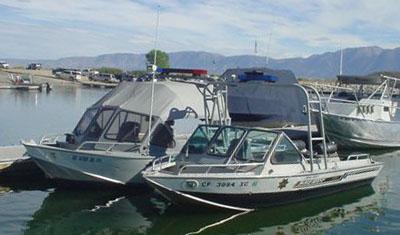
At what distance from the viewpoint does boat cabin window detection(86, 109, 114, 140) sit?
18969 millimetres

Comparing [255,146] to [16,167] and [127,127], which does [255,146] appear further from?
[16,167]

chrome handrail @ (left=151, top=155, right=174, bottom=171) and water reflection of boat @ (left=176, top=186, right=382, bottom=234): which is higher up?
chrome handrail @ (left=151, top=155, right=174, bottom=171)

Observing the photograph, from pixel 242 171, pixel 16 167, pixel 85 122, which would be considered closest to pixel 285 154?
pixel 242 171

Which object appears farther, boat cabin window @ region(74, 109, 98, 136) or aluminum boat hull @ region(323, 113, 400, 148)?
aluminum boat hull @ region(323, 113, 400, 148)

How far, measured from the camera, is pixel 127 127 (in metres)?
18.8

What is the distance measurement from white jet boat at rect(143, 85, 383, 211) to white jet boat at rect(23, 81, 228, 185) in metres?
1.32

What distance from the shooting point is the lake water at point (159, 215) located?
15156mm

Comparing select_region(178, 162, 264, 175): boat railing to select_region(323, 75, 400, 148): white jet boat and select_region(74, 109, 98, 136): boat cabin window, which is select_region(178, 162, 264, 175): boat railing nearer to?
select_region(74, 109, 98, 136): boat cabin window

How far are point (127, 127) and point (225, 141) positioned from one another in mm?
3617

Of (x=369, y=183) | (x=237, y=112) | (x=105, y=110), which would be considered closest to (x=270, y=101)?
(x=237, y=112)

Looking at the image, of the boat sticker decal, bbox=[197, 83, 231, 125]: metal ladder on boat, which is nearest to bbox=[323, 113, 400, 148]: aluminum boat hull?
bbox=[197, 83, 231, 125]: metal ladder on boat

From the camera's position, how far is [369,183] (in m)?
20.4

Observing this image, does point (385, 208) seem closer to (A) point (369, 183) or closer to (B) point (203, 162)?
(A) point (369, 183)

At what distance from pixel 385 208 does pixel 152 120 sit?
7995 millimetres
